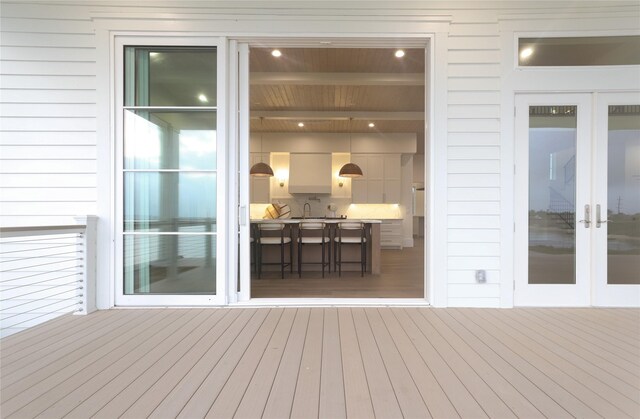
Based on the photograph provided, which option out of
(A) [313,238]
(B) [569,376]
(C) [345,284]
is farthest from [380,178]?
(B) [569,376]

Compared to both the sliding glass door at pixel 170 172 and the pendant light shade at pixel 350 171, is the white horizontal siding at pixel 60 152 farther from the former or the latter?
the pendant light shade at pixel 350 171

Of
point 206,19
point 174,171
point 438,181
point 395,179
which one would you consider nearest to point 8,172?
point 174,171

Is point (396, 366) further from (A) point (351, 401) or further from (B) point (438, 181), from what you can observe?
(B) point (438, 181)

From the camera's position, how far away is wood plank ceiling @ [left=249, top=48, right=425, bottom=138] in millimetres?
4699

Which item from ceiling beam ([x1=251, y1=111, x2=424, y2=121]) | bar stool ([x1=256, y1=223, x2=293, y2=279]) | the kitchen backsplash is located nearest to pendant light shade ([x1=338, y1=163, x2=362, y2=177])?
ceiling beam ([x1=251, y1=111, x2=424, y2=121])

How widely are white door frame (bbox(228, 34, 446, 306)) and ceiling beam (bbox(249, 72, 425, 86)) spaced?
197 centimetres

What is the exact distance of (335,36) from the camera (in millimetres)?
3238

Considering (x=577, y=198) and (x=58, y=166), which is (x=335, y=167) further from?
(x=58, y=166)

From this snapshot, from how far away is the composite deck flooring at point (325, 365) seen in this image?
164 cm

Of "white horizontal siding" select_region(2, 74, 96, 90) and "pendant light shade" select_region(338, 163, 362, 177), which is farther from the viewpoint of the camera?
"pendant light shade" select_region(338, 163, 362, 177)

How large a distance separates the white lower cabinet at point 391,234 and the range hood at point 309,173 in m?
1.95

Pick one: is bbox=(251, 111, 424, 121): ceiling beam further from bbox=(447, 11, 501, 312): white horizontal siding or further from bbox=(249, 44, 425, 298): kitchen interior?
bbox=(447, 11, 501, 312): white horizontal siding

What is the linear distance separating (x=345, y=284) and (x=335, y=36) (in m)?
3.21

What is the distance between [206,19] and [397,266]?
16.4ft
